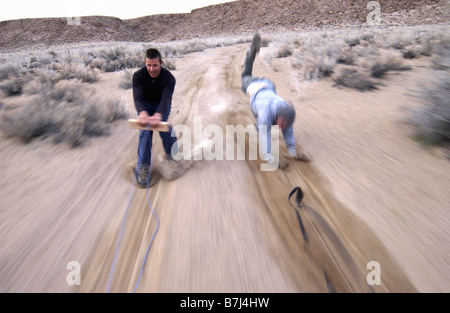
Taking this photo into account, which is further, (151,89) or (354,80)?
(354,80)

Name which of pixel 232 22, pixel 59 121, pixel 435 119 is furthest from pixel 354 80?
pixel 232 22

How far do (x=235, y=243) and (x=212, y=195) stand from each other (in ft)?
2.61

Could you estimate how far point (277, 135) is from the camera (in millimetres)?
4168

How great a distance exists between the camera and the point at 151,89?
318 cm

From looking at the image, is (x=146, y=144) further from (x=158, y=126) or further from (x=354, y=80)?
(x=354, y=80)

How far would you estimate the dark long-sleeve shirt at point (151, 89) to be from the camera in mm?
3025

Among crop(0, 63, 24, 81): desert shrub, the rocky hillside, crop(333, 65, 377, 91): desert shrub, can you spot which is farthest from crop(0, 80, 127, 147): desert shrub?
the rocky hillside

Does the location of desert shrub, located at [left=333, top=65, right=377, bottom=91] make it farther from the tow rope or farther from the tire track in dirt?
the tow rope

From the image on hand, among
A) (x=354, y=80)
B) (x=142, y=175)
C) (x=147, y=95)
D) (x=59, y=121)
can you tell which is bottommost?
(x=142, y=175)

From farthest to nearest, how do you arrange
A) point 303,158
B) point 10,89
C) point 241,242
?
point 10,89
point 303,158
point 241,242

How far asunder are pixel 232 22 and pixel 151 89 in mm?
72662

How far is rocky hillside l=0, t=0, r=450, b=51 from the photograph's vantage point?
42941mm

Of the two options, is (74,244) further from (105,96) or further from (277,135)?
(105,96)

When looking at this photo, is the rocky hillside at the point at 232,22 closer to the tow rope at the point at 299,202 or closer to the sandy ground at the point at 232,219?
the sandy ground at the point at 232,219
